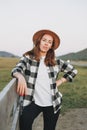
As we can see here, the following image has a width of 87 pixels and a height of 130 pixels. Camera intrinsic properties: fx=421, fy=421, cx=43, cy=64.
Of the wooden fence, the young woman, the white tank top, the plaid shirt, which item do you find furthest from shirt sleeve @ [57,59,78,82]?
the wooden fence

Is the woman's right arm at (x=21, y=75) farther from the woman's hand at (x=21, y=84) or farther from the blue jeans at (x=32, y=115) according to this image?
the blue jeans at (x=32, y=115)

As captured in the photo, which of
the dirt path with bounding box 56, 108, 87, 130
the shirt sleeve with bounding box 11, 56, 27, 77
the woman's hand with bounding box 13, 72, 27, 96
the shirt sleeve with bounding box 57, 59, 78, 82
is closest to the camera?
the woman's hand with bounding box 13, 72, 27, 96

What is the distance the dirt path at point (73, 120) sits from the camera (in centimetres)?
836

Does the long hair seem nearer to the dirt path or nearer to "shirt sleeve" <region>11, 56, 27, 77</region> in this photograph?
"shirt sleeve" <region>11, 56, 27, 77</region>

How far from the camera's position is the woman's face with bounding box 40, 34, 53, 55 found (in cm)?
501

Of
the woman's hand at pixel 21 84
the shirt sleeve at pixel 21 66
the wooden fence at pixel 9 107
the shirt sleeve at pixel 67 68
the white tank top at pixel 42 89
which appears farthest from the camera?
the shirt sleeve at pixel 67 68

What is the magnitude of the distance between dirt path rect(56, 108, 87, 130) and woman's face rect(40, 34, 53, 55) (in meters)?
3.52

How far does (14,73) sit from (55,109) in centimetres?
67

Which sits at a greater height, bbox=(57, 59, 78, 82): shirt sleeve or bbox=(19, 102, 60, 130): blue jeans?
bbox=(57, 59, 78, 82): shirt sleeve

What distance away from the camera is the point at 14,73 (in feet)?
15.5

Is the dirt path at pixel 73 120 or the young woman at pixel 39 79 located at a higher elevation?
the young woman at pixel 39 79

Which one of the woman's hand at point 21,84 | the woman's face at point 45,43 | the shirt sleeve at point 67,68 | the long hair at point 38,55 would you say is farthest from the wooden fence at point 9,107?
the shirt sleeve at point 67,68

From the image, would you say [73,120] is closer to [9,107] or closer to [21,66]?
[21,66]

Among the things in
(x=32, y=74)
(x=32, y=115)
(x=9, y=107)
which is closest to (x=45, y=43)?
(x=32, y=74)
